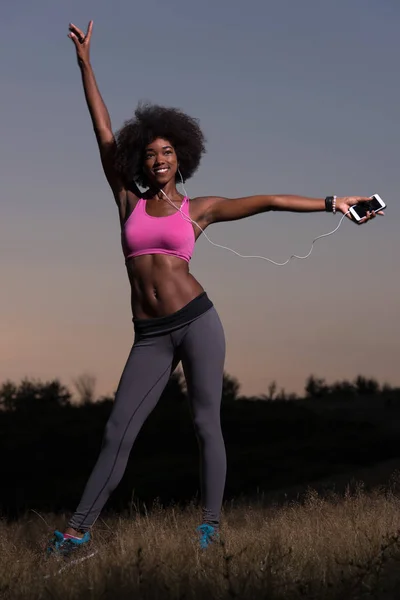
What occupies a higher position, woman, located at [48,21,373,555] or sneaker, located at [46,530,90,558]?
woman, located at [48,21,373,555]

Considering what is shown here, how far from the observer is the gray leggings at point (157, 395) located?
6387 mm

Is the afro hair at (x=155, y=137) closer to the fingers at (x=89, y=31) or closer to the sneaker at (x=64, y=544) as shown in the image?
the fingers at (x=89, y=31)

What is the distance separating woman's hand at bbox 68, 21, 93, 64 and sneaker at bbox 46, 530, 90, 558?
324 centimetres

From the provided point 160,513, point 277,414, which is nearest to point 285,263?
point 160,513

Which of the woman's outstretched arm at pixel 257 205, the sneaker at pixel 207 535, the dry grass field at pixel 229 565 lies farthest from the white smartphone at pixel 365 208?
the sneaker at pixel 207 535

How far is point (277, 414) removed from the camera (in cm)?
2044

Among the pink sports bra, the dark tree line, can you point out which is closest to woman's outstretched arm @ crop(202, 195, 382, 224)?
the pink sports bra

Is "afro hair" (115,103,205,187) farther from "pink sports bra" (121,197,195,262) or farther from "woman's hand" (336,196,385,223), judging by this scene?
"woman's hand" (336,196,385,223)

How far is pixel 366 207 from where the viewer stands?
652 cm

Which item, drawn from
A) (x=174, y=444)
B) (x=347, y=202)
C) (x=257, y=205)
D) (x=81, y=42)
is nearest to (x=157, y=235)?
(x=257, y=205)

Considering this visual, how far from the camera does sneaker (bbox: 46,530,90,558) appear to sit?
6246 millimetres

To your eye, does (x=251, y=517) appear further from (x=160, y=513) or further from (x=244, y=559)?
(x=244, y=559)

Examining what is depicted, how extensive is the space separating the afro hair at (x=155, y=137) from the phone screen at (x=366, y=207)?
1.23 metres

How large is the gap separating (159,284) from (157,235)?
1.03 ft
